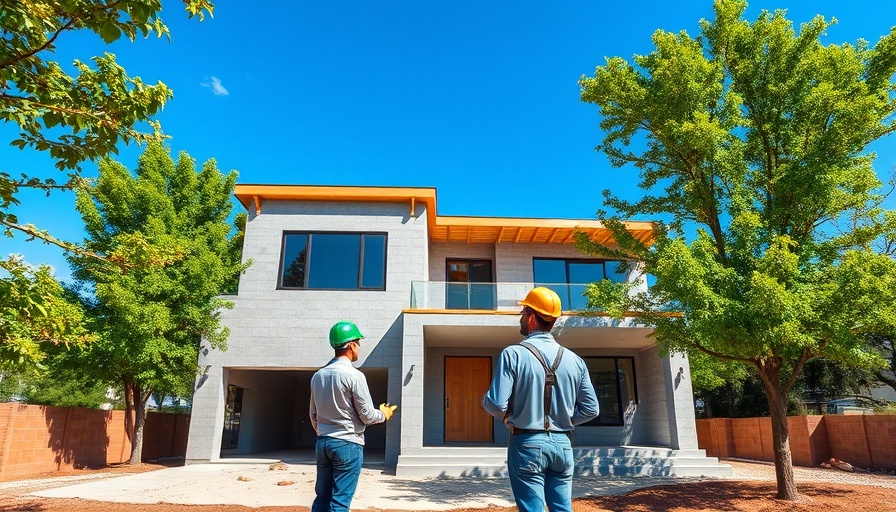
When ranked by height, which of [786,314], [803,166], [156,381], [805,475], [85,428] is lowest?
[805,475]

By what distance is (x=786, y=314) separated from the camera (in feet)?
21.4

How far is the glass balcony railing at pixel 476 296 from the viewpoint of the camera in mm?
12391

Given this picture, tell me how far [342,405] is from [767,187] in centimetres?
798

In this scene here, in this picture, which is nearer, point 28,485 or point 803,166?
point 803,166

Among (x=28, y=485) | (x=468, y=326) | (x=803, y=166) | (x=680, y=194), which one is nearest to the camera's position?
(x=803, y=166)

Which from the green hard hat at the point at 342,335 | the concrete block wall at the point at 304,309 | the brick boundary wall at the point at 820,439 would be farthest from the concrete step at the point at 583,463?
the green hard hat at the point at 342,335

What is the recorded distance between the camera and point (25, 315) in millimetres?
4004

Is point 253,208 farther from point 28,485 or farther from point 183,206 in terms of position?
point 28,485

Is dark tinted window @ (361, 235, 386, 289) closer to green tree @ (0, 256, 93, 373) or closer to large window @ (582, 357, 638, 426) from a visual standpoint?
large window @ (582, 357, 638, 426)

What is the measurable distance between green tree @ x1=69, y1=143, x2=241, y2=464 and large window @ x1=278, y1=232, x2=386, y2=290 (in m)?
1.51

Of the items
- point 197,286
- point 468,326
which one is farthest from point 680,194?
point 197,286

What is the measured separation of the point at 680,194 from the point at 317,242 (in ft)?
28.7

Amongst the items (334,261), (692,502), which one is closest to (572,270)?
(334,261)

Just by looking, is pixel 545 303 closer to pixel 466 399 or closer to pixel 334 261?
pixel 334 261
